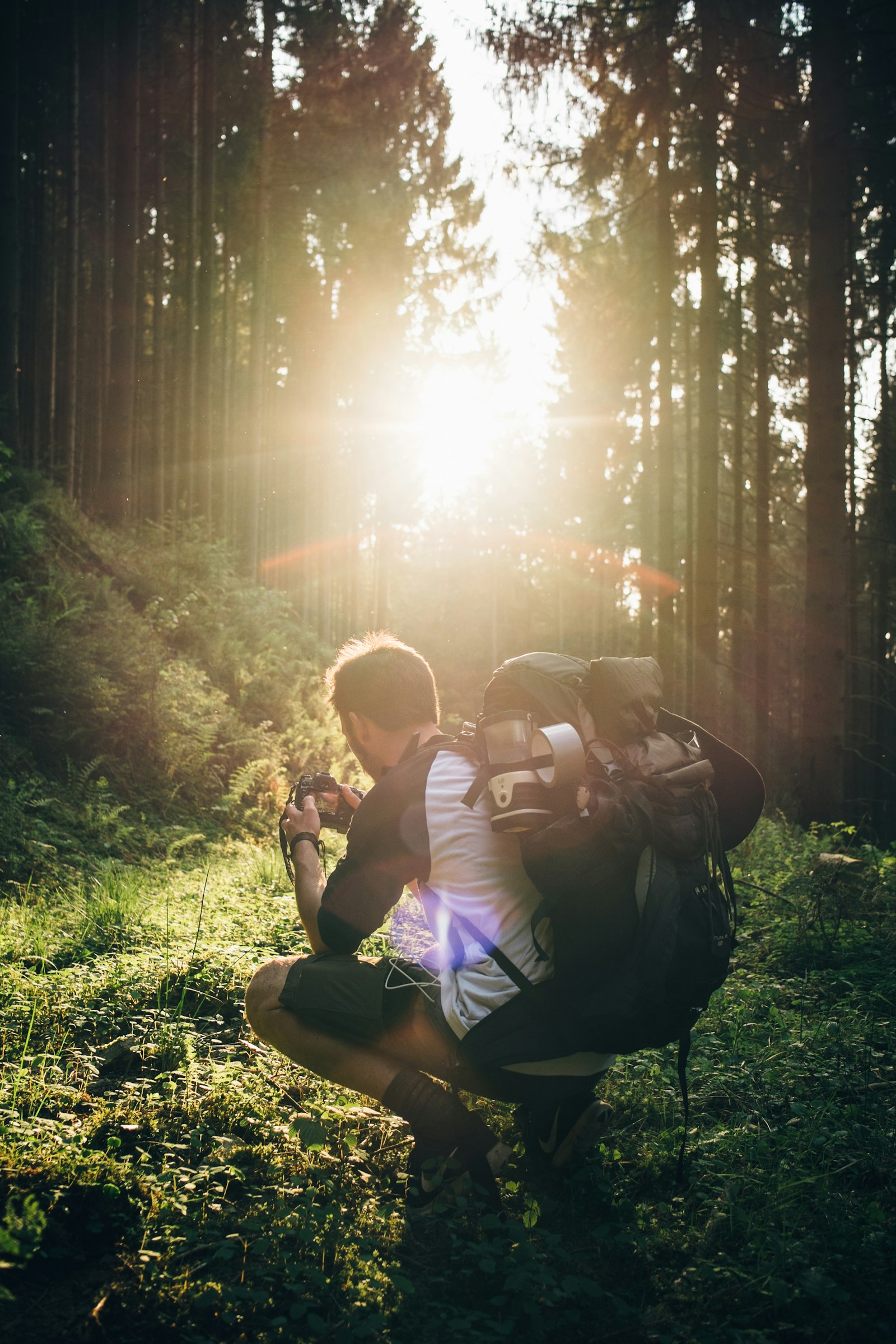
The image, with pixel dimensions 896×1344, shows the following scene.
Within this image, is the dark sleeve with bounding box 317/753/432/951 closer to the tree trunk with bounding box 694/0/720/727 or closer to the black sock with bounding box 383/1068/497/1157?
the black sock with bounding box 383/1068/497/1157

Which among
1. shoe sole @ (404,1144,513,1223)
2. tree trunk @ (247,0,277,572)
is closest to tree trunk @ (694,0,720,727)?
shoe sole @ (404,1144,513,1223)

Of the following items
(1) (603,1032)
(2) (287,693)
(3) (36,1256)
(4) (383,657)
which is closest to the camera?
(3) (36,1256)

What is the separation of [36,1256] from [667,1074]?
2556 millimetres

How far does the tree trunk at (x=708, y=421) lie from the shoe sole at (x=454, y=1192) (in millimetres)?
9881

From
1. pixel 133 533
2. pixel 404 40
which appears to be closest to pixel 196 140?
pixel 404 40

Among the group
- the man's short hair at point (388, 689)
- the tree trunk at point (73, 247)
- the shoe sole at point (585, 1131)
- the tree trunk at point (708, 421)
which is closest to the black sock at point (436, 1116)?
the shoe sole at point (585, 1131)

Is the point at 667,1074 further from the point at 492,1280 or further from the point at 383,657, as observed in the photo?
the point at 383,657

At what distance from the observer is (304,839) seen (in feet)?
10.5

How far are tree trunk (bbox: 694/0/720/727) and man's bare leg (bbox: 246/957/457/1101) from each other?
9889mm

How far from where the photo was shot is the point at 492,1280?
2408 mm

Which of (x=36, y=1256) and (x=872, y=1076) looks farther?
(x=872, y=1076)

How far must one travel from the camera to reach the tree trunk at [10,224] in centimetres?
1118

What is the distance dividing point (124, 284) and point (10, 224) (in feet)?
8.75

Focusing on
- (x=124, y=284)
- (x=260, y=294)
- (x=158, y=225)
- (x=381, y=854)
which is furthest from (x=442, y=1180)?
(x=260, y=294)
